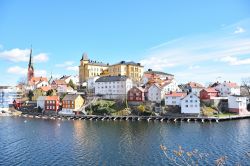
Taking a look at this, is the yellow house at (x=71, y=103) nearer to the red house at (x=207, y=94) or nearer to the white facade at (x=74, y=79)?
the white facade at (x=74, y=79)

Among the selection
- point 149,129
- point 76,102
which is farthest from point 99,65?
point 149,129

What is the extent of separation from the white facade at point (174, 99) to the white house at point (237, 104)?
14445 millimetres

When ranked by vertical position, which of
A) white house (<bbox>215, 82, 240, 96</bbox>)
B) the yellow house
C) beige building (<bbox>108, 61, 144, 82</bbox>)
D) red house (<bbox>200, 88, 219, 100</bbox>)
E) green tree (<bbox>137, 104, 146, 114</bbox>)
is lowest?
green tree (<bbox>137, 104, 146, 114</bbox>)

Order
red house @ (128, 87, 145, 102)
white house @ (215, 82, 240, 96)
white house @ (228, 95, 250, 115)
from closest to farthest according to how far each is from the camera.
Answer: white house @ (228, 95, 250, 115) → red house @ (128, 87, 145, 102) → white house @ (215, 82, 240, 96)

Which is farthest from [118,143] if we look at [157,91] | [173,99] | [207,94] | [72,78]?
[72,78]

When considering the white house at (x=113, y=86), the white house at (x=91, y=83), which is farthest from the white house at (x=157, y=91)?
the white house at (x=91, y=83)

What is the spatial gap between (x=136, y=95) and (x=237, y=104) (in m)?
32.3

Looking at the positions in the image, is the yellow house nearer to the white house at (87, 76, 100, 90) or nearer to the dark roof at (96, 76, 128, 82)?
the dark roof at (96, 76, 128, 82)

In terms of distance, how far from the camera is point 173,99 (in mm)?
82688

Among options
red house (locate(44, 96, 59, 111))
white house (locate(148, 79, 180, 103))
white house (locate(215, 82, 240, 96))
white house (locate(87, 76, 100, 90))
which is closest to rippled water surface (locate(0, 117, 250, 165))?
white house (locate(148, 79, 180, 103))

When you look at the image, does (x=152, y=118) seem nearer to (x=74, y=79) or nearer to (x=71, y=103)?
(x=71, y=103)

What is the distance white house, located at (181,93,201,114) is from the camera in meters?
76.6

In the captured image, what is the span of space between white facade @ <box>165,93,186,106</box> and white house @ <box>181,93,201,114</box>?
3474mm

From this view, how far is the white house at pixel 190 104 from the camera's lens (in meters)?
76.6
